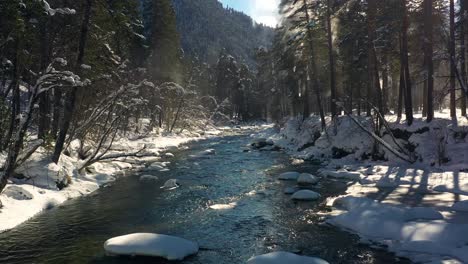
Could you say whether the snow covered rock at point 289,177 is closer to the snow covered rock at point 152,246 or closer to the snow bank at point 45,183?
the snow bank at point 45,183

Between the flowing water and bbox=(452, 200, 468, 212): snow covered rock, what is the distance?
3.33 metres

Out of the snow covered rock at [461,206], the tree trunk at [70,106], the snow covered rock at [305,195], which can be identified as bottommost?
the snow covered rock at [305,195]

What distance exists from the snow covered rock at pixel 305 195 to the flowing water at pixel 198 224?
1.31 feet

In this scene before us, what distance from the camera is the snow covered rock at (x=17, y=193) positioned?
532 inches

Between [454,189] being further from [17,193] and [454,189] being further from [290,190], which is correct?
[17,193]

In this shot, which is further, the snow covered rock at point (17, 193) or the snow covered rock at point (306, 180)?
the snow covered rock at point (306, 180)

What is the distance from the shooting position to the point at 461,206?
38.0 ft

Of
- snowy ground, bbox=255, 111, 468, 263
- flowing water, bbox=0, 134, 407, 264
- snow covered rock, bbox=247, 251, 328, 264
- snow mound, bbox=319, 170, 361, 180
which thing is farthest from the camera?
snow mound, bbox=319, 170, 361, 180

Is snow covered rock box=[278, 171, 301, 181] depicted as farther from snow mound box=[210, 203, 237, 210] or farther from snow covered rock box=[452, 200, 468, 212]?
snow covered rock box=[452, 200, 468, 212]

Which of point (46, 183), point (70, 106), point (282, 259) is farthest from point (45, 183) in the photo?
point (282, 259)

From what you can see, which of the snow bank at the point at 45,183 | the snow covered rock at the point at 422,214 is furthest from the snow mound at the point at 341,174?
the snow bank at the point at 45,183

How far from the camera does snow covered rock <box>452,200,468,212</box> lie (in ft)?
37.5

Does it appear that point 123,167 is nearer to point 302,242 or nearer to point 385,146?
point 385,146

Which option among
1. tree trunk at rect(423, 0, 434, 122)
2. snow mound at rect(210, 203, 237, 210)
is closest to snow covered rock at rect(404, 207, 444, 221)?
snow mound at rect(210, 203, 237, 210)
